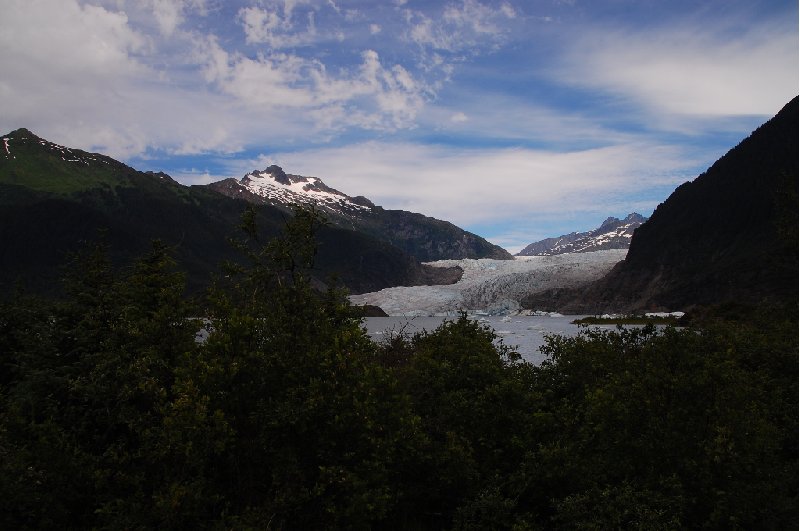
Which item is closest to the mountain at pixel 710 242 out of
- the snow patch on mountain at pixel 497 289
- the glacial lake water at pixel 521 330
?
the snow patch on mountain at pixel 497 289

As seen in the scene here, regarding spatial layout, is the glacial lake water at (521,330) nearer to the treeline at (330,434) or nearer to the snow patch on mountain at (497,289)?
the treeline at (330,434)

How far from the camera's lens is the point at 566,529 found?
10289 millimetres

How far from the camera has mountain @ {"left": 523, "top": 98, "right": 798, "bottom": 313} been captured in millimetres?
98250

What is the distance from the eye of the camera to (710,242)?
11450cm

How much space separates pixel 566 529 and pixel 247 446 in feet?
20.3

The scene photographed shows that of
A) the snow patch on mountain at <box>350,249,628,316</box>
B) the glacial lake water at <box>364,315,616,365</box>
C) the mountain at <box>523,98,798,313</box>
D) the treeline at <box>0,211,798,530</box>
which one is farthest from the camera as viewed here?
the snow patch on mountain at <box>350,249,628,316</box>

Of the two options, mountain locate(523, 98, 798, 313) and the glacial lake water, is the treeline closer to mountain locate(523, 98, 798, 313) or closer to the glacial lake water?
the glacial lake water

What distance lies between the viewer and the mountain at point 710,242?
322ft

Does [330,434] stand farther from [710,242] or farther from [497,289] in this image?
[497,289]

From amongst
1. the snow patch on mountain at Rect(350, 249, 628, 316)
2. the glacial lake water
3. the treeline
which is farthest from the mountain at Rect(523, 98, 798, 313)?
the treeline

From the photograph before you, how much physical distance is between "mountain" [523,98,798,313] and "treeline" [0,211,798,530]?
8544 cm

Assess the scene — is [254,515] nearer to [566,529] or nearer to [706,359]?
[566,529]

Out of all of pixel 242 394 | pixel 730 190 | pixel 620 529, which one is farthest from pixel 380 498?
pixel 730 190

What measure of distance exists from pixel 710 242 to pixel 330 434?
406 feet
